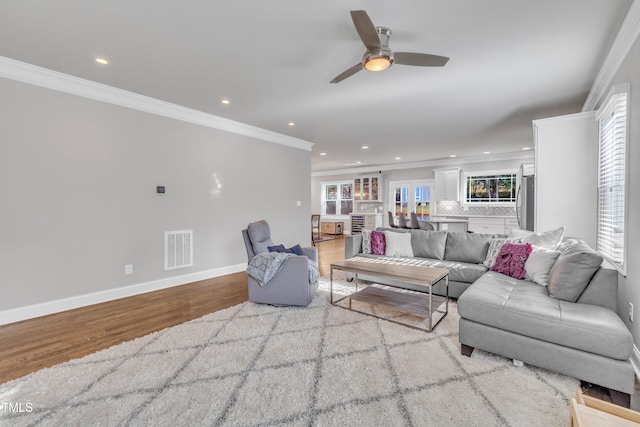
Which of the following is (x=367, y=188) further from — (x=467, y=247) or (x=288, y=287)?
(x=288, y=287)

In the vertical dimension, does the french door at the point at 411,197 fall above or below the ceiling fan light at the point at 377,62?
below

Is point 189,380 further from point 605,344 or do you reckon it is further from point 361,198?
point 361,198

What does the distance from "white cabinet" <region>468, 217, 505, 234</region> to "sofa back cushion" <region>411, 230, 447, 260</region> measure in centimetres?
423

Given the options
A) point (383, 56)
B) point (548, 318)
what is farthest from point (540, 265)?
point (383, 56)

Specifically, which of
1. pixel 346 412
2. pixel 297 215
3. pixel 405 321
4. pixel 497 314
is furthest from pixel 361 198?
pixel 346 412

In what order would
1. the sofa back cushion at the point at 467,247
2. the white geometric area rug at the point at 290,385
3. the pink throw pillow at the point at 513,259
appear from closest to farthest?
the white geometric area rug at the point at 290,385 → the pink throw pillow at the point at 513,259 → the sofa back cushion at the point at 467,247

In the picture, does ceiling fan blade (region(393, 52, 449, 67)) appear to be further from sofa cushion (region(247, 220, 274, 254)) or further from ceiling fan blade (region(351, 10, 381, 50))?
sofa cushion (region(247, 220, 274, 254))

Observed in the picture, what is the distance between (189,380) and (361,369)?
1171 mm

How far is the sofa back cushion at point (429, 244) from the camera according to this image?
13.0 feet

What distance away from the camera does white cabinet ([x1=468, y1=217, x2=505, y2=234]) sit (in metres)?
7.31

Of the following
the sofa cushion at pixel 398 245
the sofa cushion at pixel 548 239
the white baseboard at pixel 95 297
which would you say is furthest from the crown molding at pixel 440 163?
the white baseboard at pixel 95 297

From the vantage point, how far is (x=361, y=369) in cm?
199

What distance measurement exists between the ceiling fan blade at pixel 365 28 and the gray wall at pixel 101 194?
322 centimetres

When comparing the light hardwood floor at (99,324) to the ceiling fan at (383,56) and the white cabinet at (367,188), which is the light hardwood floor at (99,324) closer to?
the ceiling fan at (383,56)
